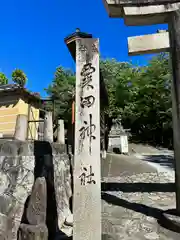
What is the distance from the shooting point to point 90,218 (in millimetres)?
3008

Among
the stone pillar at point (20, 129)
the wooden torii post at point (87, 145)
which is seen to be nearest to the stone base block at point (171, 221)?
the wooden torii post at point (87, 145)

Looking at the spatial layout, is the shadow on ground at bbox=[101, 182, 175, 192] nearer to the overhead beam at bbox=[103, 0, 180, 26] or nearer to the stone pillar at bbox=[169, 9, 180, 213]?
the stone pillar at bbox=[169, 9, 180, 213]

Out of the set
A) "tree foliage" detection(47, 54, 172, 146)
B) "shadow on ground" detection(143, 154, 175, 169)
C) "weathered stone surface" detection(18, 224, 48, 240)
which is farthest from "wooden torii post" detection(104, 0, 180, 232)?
"tree foliage" detection(47, 54, 172, 146)

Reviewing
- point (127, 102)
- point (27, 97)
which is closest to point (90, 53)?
point (27, 97)

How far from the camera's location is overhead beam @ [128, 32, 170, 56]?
13.3 ft

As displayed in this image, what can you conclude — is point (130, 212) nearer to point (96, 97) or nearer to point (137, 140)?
point (96, 97)

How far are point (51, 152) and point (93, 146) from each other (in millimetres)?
3131

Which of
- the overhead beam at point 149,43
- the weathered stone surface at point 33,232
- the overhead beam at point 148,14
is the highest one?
the overhead beam at point 148,14

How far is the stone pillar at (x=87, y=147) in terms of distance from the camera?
3004 mm

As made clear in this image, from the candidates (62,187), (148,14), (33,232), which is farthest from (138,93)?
(33,232)

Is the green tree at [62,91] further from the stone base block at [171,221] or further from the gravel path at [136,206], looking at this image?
the stone base block at [171,221]

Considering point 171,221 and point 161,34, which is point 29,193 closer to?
point 171,221

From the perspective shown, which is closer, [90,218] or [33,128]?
[90,218]

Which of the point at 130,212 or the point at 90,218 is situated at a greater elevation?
the point at 90,218
